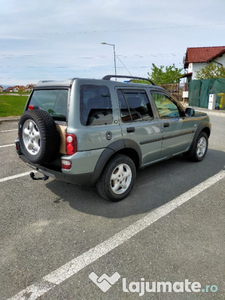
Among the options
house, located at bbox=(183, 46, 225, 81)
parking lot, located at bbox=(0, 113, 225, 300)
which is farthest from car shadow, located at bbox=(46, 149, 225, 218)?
house, located at bbox=(183, 46, 225, 81)

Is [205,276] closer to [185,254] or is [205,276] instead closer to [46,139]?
[185,254]

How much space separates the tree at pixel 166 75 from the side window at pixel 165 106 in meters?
34.5

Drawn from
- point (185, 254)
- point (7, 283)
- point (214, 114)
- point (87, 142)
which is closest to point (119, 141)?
point (87, 142)

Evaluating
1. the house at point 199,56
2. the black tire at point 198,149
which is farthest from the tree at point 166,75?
the black tire at point 198,149

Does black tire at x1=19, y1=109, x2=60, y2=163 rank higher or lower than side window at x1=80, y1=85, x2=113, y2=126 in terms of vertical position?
lower

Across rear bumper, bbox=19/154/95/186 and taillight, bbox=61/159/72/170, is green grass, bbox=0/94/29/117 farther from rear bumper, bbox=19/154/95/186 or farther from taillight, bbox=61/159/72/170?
taillight, bbox=61/159/72/170

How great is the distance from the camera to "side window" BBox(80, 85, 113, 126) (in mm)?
2858

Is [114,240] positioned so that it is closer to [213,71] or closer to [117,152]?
[117,152]

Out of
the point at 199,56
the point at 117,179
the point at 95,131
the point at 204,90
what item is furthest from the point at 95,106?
the point at 199,56

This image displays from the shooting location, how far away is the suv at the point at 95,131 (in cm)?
280

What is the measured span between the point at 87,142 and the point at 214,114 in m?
13.0

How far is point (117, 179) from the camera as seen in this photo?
3.34 metres

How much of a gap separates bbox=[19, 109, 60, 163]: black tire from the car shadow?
0.85m

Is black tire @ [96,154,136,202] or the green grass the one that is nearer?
→ black tire @ [96,154,136,202]
